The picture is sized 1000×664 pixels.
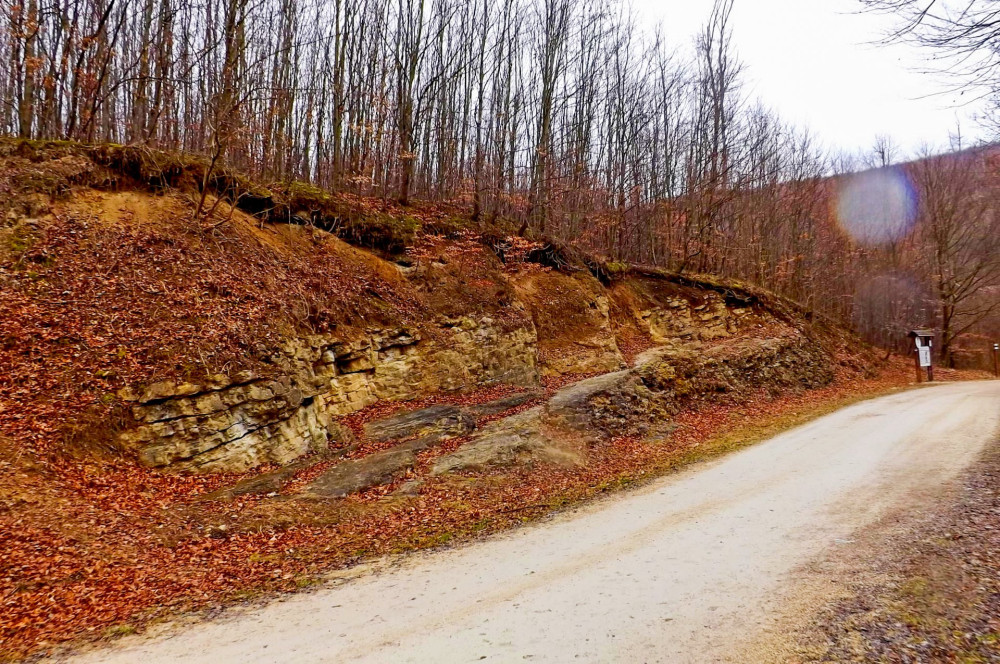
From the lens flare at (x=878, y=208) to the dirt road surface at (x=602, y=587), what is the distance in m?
Result: 38.6

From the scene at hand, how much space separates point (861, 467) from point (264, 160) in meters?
19.8

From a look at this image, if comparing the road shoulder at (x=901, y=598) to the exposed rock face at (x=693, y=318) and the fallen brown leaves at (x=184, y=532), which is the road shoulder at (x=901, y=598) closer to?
the fallen brown leaves at (x=184, y=532)

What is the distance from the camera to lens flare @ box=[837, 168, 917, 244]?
3928 cm

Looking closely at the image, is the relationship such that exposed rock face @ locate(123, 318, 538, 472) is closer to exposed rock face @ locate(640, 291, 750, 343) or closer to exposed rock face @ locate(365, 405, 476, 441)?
exposed rock face @ locate(365, 405, 476, 441)

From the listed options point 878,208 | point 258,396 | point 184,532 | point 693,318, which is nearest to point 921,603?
point 184,532

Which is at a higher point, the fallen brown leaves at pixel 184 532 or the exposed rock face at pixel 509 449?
the exposed rock face at pixel 509 449

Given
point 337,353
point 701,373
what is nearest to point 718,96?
point 701,373

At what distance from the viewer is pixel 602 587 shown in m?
5.22

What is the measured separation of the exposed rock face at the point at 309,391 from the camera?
8.84 meters

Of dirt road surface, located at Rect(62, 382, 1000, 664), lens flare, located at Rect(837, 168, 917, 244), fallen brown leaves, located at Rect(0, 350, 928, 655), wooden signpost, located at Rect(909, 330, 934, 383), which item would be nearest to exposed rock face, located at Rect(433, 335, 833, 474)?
fallen brown leaves, located at Rect(0, 350, 928, 655)

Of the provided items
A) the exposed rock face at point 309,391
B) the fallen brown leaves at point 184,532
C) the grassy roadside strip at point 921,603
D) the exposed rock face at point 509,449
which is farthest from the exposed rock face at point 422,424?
the grassy roadside strip at point 921,603

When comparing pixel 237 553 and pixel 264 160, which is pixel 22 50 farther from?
pixel 237 553

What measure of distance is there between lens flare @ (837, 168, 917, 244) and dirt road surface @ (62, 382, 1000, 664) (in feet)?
127

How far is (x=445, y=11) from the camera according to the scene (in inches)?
915
